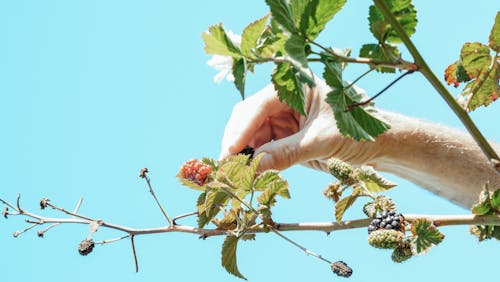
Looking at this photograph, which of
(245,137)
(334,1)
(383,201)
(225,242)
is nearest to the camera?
(334,1)

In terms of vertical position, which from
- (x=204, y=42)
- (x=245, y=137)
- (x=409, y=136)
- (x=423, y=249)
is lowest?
(x=423, y=249)

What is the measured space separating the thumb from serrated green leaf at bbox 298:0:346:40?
1.03 meters

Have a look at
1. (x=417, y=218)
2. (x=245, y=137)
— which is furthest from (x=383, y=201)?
(x=245, y=137)

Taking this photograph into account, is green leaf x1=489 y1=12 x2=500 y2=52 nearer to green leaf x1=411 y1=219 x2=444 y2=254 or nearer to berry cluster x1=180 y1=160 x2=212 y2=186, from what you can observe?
green leaf x1=411 y1=219 x2=444 y2=254

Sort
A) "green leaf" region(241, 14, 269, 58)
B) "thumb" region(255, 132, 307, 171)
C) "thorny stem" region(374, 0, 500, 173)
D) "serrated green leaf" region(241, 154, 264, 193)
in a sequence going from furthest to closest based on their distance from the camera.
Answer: "thumb" region(255, 132, 307, 171)
"serrated green leaf" region(241, 154, 264, 193)
"green leaf" region(241, 14, 269, 58)
"thorny stem" region(374, 0, 500, 173)

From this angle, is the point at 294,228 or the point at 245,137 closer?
the point at 294,228

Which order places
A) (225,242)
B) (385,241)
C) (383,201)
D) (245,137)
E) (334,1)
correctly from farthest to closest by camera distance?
(245,137)
(225,242)
(383,201)
(385,241)
(334,1)

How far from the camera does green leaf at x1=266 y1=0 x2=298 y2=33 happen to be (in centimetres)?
88

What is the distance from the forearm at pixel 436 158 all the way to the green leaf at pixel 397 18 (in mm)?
1111

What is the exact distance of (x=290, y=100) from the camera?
3.28 feet

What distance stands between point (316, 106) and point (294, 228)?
992 mm

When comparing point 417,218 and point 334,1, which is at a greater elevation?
point 334,1

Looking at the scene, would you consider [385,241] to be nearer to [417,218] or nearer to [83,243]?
[417,218]

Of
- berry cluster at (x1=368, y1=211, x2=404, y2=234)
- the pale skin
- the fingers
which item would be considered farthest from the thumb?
berry cluster at (x1=368, y1=211, x2=404, y2=234)
